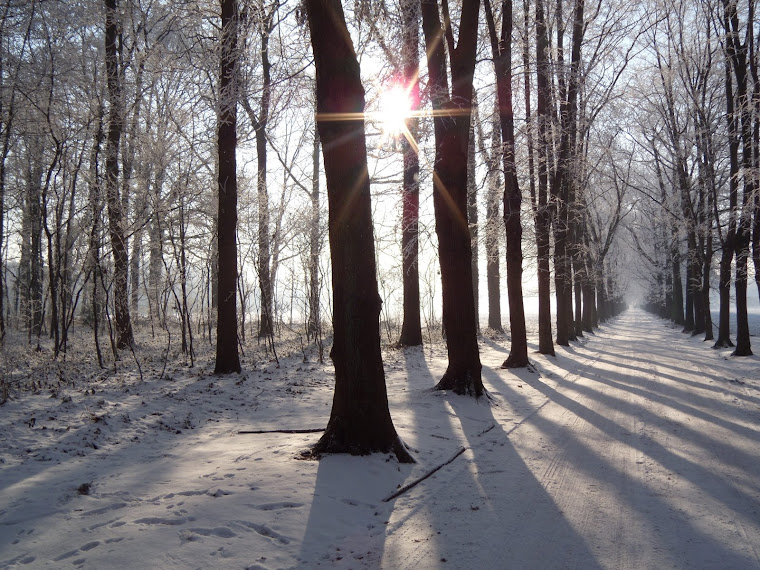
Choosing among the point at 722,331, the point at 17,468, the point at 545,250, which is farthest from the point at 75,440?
the point at 722,331

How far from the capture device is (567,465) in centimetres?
500

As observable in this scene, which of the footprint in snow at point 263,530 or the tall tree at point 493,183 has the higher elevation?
the tall tree at point 493,183

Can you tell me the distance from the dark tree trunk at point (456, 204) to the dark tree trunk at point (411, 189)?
45 cm

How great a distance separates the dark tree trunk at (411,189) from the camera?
354 inches

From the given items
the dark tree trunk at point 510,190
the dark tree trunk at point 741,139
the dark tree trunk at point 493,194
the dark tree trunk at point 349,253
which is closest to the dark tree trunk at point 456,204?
the dark tree trunk at point 510,190

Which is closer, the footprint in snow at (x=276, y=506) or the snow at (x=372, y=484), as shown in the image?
the snow at (x=372, y=484)

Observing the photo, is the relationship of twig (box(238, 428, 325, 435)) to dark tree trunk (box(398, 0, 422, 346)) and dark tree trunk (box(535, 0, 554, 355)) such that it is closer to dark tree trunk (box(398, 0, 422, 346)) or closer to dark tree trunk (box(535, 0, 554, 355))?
dark tree trunk (box(398, 0, 422, 346))

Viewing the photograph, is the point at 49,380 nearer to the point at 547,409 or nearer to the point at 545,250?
the point at 547,409

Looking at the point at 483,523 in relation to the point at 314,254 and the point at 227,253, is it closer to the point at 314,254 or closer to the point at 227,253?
the point at 227,253

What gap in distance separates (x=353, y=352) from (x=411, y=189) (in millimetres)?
8301

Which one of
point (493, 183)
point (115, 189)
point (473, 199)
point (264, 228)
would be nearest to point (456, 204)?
point (493, 183)

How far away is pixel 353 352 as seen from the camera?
4902 millimetres

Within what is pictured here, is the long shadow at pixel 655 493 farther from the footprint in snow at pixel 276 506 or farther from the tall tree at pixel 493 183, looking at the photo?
the tall tree at pixel 493 183

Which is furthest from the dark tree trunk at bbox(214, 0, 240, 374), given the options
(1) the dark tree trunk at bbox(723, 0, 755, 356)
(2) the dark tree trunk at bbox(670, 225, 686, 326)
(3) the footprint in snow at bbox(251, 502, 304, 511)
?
(2) the dark tree trunk at bbox(670, 225, 686, 326)
